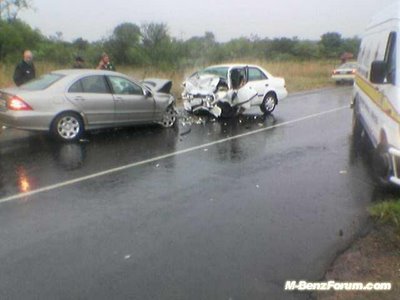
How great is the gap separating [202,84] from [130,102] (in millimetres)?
3589

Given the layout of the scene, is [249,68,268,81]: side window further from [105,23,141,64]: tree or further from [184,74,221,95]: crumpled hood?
[105,23,141,64]: tree

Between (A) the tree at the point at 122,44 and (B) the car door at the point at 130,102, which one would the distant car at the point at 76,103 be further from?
(A) the tree at the point at 122,44

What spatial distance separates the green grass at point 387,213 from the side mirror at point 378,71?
5.57 feet

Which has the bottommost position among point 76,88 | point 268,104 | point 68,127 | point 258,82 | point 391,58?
point 268,104

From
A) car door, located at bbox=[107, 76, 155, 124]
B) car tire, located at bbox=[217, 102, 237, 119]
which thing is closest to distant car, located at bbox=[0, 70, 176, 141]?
car door, located at bbox=[107, 76, 155, 124]

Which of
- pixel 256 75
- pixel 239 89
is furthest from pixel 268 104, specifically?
pixel 239 89

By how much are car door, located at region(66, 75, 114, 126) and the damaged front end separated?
378 centimetres

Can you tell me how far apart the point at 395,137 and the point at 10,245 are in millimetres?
4668

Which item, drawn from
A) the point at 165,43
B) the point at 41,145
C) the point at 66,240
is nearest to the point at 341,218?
the point at 66,240

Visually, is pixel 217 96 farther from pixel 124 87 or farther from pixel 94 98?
pixel 94 98

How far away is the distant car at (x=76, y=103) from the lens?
32.7ft

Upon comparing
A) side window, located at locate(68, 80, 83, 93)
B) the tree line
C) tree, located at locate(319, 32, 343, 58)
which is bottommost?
tree, located at locate(319, 32, 343, 58)

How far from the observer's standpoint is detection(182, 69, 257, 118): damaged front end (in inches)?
560

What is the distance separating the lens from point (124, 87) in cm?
1153
